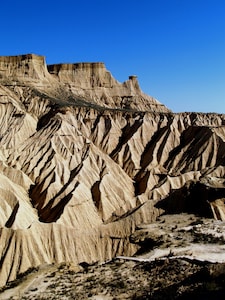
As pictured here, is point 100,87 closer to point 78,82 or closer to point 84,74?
point 84,74

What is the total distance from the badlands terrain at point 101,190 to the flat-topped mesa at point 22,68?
20 centimetres

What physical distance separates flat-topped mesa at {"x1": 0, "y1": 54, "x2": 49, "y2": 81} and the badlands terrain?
201 millimetres

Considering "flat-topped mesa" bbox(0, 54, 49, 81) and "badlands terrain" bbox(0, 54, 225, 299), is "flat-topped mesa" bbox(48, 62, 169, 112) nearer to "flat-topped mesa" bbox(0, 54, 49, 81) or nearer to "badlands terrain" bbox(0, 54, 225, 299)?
"badlands terrain" bbox(0, 54, 225, 299)

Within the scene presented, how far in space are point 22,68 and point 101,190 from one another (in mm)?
37377

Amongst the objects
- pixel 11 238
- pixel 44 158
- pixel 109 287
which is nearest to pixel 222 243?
pixel 109 287

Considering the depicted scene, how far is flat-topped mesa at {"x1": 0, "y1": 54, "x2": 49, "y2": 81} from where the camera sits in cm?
8344

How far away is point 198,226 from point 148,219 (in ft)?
29.5

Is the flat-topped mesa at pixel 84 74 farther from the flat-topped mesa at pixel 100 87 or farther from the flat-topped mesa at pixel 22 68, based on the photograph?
the flat-topped mesa at pixel 22 68

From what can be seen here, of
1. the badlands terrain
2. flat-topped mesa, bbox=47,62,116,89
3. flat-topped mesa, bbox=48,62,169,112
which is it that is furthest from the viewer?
flat-topped mesa, bbox=47,62,116,89

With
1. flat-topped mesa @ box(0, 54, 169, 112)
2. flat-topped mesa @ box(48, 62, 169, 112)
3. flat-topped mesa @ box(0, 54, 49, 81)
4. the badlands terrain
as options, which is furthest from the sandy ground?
flat-topped mesa @ box(48, 62, 169, 112)

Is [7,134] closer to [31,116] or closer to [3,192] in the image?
[31,116]

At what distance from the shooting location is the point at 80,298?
1858 centimetres

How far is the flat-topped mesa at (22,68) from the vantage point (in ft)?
274

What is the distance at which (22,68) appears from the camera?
8400 centimetres
